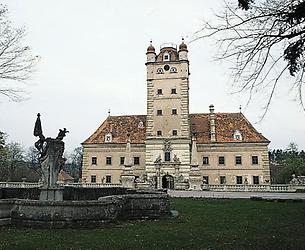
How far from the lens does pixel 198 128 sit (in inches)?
2136

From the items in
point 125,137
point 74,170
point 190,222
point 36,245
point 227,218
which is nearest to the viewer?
point 36,245

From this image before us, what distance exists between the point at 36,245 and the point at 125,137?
45053mm

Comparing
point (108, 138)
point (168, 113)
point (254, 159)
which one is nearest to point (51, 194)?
point (168, 113)

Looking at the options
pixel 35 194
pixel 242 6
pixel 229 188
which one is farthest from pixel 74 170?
pixel 242 6

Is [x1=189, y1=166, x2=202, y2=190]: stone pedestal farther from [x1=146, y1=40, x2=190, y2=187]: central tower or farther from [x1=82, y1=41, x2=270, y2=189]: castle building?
[x1=146, y1=40, x2=190, y2=187]: central tower

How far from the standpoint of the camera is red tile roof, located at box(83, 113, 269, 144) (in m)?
51.9

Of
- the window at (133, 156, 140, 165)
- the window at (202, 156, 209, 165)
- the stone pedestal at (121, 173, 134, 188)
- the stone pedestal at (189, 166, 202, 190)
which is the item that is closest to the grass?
the stone pedestal at (189, 166, 202, 190)

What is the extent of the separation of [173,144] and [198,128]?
21.1 feet

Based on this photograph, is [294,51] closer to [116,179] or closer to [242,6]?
[242,6]

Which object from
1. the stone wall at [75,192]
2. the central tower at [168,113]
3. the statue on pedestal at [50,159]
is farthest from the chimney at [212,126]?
the statue on pedestal at [50,159]

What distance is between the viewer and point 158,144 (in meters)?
50.3

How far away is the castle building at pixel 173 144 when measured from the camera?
4950cm

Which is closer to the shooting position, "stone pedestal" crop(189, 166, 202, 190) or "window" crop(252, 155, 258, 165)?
"stone pedestal" crop(189, 166, 202, 190)

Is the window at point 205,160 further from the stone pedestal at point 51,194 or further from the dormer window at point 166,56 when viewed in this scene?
the stone pedestal at point 51,194
